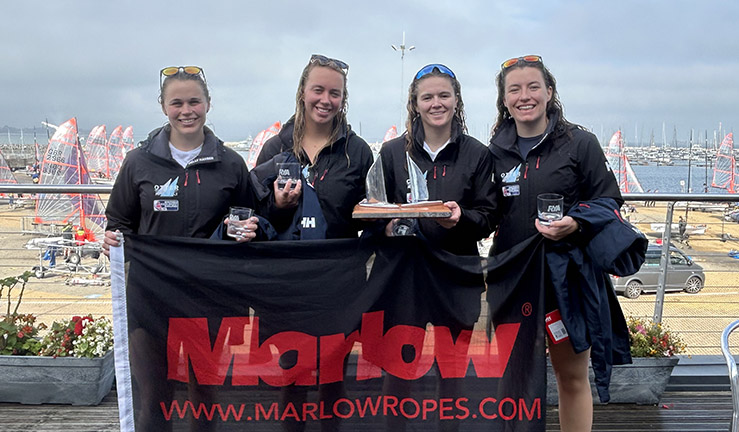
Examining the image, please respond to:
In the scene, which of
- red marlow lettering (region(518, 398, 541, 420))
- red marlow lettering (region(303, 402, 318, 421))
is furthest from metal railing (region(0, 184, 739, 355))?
red marlow lettering (region(303, 402, 318, 421))

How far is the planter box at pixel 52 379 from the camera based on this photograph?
11.6 ft

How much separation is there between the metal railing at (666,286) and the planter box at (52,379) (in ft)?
2.86

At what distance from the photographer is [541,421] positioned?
8.67 ft

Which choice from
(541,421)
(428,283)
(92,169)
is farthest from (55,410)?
(92,169)

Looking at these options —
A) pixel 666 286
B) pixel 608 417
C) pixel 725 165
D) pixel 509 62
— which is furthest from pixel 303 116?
pixel 725 165

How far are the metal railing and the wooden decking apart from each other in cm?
39

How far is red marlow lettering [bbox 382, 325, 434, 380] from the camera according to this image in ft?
8.75

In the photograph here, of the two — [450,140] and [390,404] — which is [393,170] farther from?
[390,404]

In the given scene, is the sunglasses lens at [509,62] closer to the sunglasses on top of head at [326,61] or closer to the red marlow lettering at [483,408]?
the sunglasses on top of head at [326,61]

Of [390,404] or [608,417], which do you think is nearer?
[390,404]

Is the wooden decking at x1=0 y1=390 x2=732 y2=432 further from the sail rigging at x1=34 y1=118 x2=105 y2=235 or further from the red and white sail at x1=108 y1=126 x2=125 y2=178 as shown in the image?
the red and white sail at x1=108 y1=126 x2=125 y2=178

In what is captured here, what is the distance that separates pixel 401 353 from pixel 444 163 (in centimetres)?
90

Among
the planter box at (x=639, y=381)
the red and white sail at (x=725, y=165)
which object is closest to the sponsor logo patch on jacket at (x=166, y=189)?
the planter box at (x=639, y=381)

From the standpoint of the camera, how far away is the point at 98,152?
6103 cm
